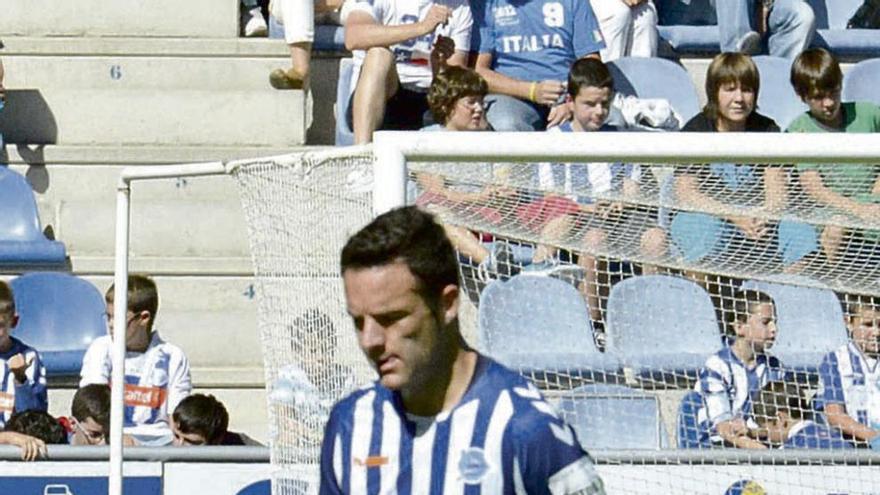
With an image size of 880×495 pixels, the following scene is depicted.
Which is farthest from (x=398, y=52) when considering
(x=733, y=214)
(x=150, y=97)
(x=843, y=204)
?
(x=843, y=204)

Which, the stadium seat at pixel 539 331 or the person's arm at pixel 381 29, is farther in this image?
the person's arm at pixel 381 29

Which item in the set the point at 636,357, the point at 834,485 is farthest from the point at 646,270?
the point at 834,485

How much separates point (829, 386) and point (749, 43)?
3355mm

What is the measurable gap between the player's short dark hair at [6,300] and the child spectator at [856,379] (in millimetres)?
2763

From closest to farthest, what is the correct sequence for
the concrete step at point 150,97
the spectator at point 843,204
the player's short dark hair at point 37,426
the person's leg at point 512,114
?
1. the spectator at point 843,204
2. the player's short dark hair at point 37,426
3. the person's leg at point 512,114
4. the concrete step at point 150,97

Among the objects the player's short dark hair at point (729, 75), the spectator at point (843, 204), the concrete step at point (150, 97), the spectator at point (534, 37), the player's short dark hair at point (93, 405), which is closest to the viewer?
the spectator at point (843, 204)

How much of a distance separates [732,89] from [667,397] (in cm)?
228

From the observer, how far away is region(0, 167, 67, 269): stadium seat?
7133 mm

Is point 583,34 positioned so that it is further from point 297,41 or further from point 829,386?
point 829,386

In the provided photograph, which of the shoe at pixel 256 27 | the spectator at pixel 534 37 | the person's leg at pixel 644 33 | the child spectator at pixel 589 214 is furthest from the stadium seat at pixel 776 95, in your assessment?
the child spectator at pixel 589 214

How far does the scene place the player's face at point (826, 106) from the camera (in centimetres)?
695

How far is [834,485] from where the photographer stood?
4.84 m

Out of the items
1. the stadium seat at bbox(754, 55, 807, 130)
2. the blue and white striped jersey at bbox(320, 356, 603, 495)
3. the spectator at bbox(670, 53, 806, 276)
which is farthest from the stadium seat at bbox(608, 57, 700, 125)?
the blue and white striped jersey at bbox(320, 356, 603, 495)

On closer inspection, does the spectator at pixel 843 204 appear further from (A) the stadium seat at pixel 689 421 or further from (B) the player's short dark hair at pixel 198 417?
(B) the player's short dark hair at pixel 198 417
